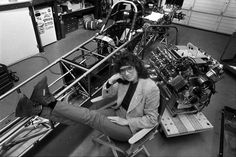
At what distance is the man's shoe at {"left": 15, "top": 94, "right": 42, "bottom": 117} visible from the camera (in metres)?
1.30

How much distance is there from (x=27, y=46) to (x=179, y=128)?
3396 millimetres

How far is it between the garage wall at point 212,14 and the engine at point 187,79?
12.9 ft

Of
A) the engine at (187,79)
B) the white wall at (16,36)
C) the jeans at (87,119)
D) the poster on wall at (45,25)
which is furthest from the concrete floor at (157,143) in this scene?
the poster on wall at (45,25)

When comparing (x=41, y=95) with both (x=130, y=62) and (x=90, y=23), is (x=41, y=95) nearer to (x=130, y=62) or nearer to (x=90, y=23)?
(x=130, y=62)

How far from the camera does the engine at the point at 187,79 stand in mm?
1965

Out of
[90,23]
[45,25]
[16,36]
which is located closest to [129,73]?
[16,36]

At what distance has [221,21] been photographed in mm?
5332

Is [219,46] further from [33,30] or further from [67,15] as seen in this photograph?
[33,30]

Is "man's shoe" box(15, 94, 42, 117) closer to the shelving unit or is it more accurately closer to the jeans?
the jeans

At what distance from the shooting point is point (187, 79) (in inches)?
77.6

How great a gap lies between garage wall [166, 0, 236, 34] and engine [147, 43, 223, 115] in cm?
392

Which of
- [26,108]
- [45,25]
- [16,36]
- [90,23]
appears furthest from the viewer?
[90,23]

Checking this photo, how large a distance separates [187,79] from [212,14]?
4712mm

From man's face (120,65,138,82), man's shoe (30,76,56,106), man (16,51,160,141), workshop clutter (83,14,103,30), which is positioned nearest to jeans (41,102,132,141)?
man (16,51,160,141)
